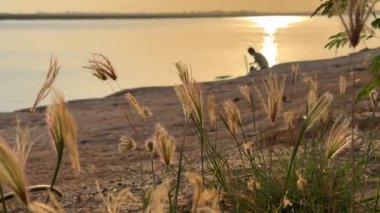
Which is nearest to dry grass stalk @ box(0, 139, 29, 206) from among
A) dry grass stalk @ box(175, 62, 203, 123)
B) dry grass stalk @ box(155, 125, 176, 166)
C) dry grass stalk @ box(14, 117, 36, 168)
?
dry grass stalk @ box(14, 117, 36, 168)

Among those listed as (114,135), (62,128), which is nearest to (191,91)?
(62,128)

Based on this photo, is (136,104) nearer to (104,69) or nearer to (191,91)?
→ (104,69)

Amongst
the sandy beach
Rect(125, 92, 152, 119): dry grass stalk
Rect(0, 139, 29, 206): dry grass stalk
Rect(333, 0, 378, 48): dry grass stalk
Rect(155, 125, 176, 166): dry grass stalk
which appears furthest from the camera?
the sandy beach

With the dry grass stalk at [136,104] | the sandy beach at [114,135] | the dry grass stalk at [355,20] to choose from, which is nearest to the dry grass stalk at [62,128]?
the sandy beach at [114,135]

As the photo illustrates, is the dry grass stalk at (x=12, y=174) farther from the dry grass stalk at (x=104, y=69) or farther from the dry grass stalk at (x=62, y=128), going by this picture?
the dry grass stalk at (x=104, y=69)

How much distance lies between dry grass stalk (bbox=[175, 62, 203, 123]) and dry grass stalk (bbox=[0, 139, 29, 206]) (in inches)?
19.8

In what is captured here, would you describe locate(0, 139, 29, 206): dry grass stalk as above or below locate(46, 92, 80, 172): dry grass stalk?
below

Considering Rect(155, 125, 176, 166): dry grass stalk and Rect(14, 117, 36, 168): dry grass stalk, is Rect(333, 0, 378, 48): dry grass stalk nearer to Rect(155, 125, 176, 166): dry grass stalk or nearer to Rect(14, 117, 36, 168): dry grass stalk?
Rect(155, 125, 176, 166): dry grass stalk

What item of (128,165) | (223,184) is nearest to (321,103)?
(223,184)

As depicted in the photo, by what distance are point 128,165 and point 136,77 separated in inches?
420

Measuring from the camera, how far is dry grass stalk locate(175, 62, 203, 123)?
118 centimetres

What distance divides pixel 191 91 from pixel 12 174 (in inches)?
20.7

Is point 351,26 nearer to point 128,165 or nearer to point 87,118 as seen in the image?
point 128,165

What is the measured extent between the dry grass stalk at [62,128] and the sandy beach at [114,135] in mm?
166
